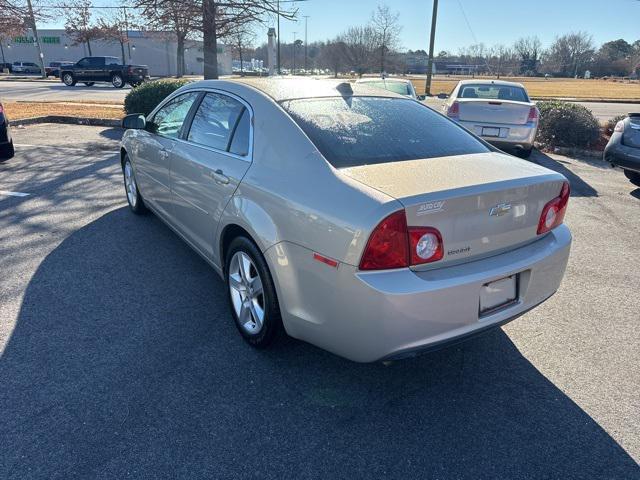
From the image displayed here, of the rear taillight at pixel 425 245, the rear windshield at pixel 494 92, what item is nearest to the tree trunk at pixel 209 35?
the rear windshield at pixel 494 92

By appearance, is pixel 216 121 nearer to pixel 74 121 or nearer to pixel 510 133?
pixel 510 133

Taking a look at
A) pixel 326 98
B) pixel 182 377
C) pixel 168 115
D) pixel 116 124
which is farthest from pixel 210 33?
pixel 182 377

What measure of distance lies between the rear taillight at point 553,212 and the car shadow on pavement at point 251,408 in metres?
0.87

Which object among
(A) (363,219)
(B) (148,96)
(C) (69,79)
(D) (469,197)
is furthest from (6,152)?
(C) (69,79)

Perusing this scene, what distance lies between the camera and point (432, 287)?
218 centimetres

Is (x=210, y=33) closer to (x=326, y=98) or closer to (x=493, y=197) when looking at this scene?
(x=326, y=98)

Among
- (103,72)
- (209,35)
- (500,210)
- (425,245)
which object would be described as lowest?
(425,245)

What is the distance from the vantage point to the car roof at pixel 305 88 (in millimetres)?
3166

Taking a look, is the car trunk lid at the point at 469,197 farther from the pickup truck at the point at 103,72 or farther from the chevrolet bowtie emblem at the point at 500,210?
the pickup truck at the point at 103,72

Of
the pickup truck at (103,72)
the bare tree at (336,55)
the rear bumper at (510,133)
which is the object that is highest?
the bare tree at (336,55)

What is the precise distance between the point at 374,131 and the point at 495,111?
21.4ft

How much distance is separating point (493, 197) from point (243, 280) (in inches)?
63.6

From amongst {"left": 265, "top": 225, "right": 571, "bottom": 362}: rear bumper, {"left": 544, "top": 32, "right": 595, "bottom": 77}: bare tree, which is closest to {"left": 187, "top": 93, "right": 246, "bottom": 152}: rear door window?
{"left": 265, "top": 225, "right": 571, "bottom": 362}: rear bumper

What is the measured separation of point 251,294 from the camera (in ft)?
9.93
